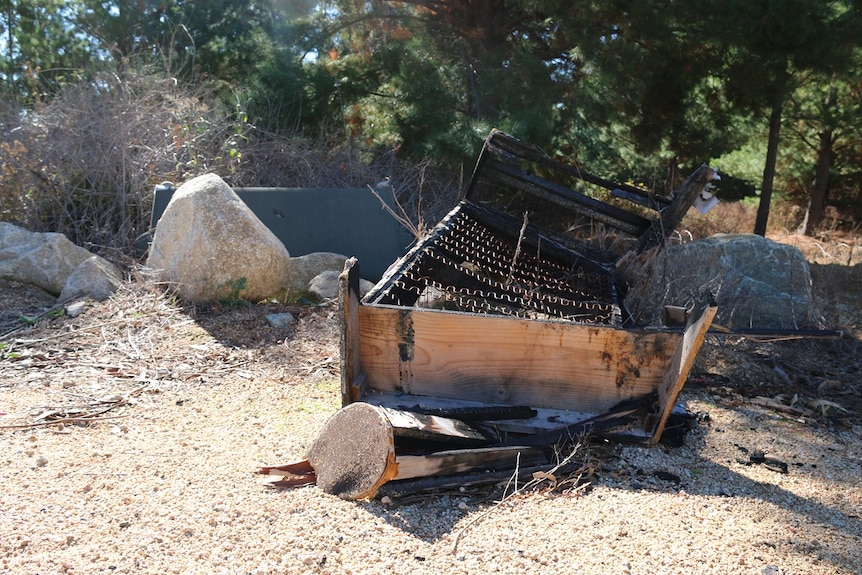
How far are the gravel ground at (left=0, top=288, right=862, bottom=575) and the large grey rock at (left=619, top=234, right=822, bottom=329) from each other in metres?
1.09

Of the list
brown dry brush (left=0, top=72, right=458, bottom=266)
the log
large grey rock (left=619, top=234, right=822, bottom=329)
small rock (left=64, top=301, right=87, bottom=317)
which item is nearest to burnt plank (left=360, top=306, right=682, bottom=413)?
the log

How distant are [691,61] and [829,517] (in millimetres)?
7119

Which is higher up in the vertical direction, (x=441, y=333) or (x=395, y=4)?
(x=395, y=4)

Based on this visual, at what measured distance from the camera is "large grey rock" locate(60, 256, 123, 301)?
5902mm

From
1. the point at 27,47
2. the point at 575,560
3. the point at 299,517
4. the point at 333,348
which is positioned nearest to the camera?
the point at 575,560

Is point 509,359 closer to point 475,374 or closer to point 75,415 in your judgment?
point 475,374

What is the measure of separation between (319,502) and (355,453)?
0.23 m

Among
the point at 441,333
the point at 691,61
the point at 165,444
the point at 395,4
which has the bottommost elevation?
the point at 165,444

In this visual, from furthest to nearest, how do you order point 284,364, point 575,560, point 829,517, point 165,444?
point 284,364
point 165,444
point 829,517
point 575,560

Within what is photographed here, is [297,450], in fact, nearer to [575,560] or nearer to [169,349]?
[575,560]

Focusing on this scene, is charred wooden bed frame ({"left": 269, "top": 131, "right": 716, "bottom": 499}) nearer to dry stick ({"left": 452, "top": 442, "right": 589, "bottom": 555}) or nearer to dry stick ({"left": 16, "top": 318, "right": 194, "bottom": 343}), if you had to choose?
dry stick ({"left": 452, "top": 442, "right": 589, "bottom": 555})

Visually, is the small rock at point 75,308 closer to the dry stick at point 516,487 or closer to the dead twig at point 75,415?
the dead twig at point 75,415

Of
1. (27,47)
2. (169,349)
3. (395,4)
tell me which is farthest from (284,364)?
(27,47)

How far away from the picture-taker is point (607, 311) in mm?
4309
